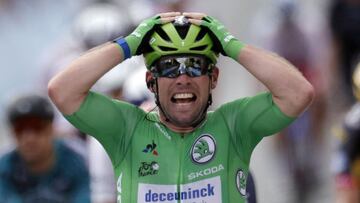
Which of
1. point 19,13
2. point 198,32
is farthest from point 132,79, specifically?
point 19,13

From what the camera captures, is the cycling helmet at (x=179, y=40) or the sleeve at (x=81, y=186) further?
the sleeve at (x=81, y=186)

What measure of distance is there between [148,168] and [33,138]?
9.88ft

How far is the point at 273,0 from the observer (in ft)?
65.9

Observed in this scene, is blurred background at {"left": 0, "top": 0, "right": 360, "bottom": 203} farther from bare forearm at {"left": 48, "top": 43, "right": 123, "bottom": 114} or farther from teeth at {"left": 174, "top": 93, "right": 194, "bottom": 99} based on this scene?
teeth at {"left": 174, "top": 93, "right": 194, "bottom": 99}

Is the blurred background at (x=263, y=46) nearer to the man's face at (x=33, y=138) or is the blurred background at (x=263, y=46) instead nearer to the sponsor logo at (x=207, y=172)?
the man's face at (x=33, y=138)

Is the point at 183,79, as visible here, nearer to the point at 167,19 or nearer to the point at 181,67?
the point at 181,67

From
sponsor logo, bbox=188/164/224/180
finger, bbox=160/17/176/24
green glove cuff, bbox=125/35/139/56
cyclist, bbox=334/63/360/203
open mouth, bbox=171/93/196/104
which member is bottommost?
cyclist, bbox=334/63/360/203

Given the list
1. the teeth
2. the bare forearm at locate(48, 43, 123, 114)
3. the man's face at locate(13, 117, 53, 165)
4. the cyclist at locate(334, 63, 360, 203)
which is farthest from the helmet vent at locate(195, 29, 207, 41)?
the cyclist at locate(334, 63, 360, 203)

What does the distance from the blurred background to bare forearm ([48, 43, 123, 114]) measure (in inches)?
277

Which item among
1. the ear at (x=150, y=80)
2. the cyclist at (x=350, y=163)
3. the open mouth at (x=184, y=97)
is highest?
the ear at (x=150, y=80)

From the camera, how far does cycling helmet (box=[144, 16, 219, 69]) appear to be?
Result: 9.34 meters

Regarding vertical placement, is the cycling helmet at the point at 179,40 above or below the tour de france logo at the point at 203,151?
above

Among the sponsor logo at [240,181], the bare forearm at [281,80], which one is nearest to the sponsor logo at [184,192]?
the sponsor logo at [240,181]

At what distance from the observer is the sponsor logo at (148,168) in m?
9.38
